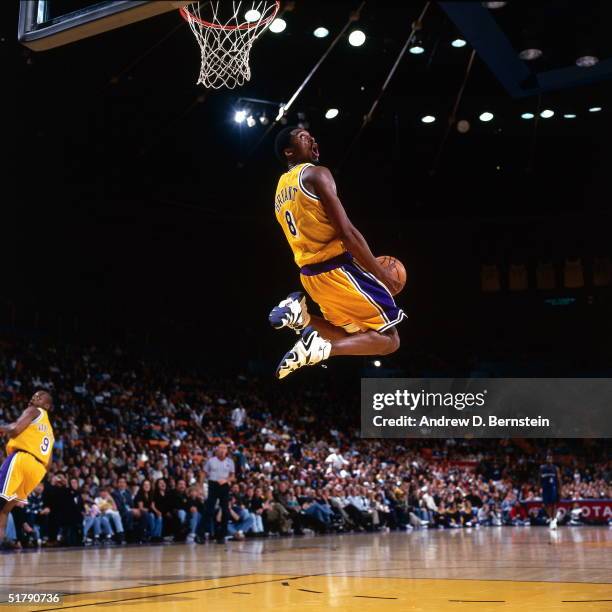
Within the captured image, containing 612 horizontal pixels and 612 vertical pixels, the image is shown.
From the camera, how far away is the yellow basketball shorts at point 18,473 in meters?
8.58

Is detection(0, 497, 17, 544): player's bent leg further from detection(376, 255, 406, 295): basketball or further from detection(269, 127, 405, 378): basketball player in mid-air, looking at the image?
detection(376, 255, 406, 295): basketball

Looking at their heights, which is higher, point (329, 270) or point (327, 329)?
point (329, 270)

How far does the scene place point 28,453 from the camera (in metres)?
8.62

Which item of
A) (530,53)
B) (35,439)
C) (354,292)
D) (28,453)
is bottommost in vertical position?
(28,453)

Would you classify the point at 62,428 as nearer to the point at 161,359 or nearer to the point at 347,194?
the point at 161,359

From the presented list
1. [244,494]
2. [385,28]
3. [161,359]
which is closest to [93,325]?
[161,359]

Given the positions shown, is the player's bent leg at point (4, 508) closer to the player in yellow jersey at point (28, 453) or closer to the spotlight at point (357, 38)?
the player in yellow jersey at point (28, 453)

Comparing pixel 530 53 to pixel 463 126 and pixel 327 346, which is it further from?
pixel 327 346

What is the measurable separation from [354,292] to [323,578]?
333 cm

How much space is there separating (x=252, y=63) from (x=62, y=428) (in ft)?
24.5

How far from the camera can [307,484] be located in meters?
17.4

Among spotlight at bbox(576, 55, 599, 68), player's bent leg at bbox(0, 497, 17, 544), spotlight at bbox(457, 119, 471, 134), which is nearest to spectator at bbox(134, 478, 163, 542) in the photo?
player's bent leg at bbox(0, 497, 17, 544)

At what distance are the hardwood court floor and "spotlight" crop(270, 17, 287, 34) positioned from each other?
8204 millimetres

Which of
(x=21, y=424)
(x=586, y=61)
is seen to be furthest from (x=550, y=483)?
(x=21, y=424)
